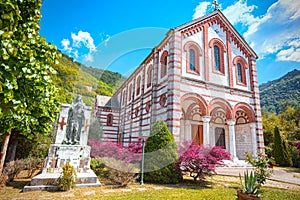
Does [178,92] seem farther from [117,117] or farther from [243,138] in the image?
[117,117]

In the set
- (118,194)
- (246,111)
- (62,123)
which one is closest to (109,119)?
(62,123)

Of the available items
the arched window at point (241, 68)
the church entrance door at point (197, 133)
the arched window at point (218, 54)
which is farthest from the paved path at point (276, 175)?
the arched window at point (218, 54)

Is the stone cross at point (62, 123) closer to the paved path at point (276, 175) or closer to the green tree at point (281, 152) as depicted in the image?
the paved path at point (276, 175)

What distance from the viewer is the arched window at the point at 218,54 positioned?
14881mm

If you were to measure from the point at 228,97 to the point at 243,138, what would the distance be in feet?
15.7

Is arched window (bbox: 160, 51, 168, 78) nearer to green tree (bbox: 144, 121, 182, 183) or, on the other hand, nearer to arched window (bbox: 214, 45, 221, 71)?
arched window (bbox: 214, 45, 221, 71)

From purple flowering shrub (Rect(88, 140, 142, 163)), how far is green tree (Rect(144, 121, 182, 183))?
64cm

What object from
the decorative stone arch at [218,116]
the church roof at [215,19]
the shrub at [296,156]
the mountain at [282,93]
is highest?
the mountain at [282,93]

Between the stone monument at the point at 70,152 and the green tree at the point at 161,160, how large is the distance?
2.49 m

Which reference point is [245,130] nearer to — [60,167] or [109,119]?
[60,167]

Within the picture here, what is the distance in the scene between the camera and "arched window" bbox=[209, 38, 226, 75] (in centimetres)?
1488

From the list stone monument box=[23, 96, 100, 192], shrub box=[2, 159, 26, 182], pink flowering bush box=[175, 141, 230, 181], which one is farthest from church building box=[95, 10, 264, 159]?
shrub box=[2, 159, 26, 182]

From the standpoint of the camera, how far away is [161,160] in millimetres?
8266

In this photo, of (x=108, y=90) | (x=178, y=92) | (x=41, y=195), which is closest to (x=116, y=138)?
(x=108, y=90)
